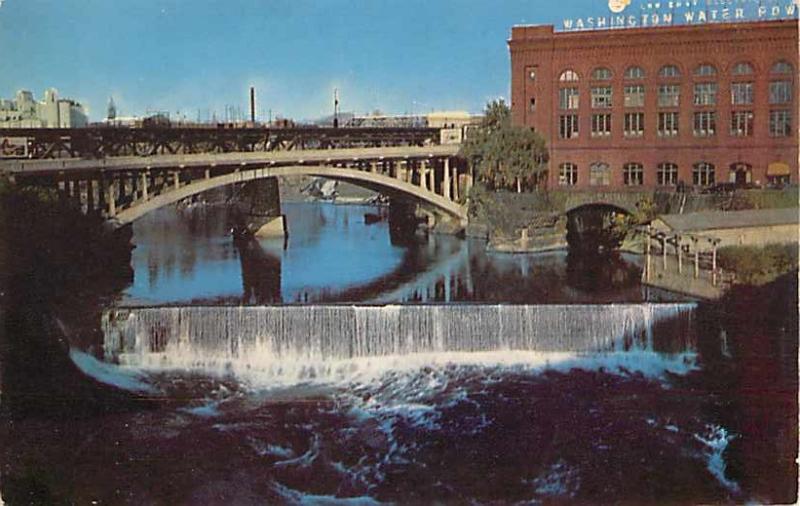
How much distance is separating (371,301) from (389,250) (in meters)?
0.67

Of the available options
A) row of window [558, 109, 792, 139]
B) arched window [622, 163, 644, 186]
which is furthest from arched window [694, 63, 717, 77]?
arched window [622, 163, 644, 186]

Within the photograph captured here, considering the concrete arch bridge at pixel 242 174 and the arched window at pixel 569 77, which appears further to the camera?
the arched window at pixel 569 77

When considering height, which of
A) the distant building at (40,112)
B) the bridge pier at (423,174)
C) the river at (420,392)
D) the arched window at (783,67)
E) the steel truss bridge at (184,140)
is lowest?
the river at (420,392)

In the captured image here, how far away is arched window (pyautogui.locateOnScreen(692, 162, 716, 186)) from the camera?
5465 mm

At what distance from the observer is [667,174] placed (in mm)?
5516

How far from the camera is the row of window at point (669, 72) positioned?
5156 mm

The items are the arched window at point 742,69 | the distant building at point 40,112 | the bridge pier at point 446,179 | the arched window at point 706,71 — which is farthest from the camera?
the bridge pier at point 446,179

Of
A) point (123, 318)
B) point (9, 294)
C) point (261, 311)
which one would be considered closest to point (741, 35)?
point (261, 311)

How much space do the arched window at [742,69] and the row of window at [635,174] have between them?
1.79 feet

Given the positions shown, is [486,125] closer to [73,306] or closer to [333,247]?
[333,247]

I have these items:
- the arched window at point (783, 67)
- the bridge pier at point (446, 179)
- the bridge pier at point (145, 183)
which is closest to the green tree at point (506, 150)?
the bridge pier at point (446, 179)

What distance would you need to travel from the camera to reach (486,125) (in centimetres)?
556

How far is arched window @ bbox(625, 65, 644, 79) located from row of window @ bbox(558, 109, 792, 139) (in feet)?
0.75

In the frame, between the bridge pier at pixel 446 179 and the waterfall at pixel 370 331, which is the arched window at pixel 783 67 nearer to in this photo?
the waterfall at pixel 370 331
